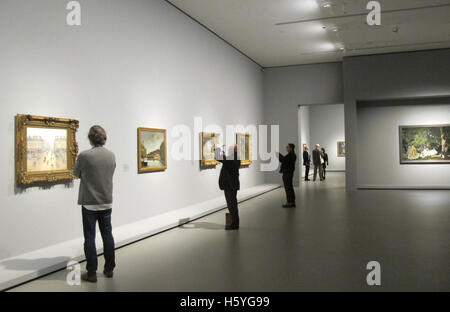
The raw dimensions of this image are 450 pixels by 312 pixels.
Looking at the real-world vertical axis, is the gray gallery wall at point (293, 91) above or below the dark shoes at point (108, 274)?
above

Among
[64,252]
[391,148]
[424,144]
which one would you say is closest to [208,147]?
[64,252]

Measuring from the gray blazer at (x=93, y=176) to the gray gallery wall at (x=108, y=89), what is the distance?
1.65 metres

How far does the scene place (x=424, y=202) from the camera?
13.6 metres

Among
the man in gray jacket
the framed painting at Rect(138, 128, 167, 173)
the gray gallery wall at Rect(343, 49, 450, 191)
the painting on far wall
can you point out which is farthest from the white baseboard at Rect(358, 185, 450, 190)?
the man in gray jacket

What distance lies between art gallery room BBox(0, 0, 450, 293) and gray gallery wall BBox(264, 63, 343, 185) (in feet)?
0.48

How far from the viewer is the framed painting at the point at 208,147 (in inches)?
516

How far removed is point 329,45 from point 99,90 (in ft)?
37.1

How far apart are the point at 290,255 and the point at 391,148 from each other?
13.9 metres

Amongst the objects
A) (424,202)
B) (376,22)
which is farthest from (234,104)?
(424,202)

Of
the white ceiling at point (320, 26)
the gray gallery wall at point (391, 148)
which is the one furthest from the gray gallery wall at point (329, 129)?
the white ceiling at point (320, 26)

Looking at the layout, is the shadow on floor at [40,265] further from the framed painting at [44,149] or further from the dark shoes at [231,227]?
the dark shoes at [231,227]

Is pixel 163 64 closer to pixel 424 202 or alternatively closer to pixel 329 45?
pixel 329 45

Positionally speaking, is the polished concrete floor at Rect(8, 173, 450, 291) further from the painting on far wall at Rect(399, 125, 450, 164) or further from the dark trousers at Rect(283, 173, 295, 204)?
the painting on far wall at Rect(399, 125, 450, 164)

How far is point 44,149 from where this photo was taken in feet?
22.6
